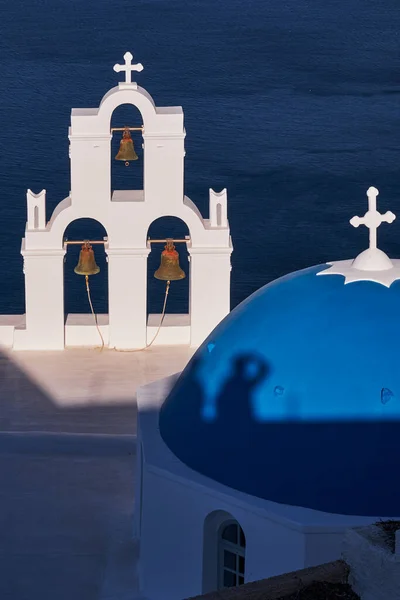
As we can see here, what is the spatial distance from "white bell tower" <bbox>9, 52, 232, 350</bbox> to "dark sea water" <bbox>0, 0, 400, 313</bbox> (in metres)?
16.7

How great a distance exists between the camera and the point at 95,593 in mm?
14398

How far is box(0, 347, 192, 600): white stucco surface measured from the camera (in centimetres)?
1477

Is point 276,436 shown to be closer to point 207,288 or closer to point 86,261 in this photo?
point 207,288

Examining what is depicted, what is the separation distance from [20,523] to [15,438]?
7.07 ft

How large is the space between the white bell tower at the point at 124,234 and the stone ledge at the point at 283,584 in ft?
33.2

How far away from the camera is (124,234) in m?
20.3

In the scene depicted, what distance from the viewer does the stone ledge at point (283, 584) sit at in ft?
33.3

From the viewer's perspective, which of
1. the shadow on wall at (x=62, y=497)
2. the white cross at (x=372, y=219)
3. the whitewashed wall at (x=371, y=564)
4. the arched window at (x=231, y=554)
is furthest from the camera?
the shadow on wall at (x=62, y=497)

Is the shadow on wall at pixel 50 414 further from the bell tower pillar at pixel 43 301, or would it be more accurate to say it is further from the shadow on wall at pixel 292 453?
the shadow on wall at pixel 292 453

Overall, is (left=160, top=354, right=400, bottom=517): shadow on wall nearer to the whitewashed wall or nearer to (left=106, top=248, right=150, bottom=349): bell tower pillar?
the whitewashed wall

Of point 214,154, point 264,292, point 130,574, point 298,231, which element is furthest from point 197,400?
point 214,154

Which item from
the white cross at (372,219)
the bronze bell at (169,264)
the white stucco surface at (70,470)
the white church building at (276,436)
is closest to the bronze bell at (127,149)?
the bronze bell at (169,264)

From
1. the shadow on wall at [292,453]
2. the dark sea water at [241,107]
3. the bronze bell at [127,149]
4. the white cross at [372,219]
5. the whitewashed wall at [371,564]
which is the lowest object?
the whitewashed wall at [371,564]

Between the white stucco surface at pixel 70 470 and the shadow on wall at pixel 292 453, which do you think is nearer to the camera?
the shadow on wall at pixel 292 453
